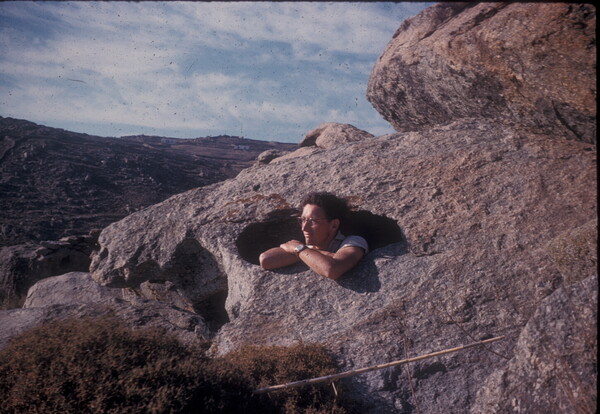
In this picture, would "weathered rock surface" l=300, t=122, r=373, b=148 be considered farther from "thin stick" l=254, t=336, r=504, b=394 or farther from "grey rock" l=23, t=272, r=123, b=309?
"thin stick" l=254, t=336, r=504, b=394

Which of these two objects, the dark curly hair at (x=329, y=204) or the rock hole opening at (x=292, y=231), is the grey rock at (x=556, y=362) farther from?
the dark curly hair at (x=329, y=204)

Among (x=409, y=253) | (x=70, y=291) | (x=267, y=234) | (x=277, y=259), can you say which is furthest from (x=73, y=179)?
(x=409, y=253)

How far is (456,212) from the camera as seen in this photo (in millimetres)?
3646

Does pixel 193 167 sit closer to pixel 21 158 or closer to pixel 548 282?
pixel 21 158

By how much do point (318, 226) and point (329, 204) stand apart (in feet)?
0.86

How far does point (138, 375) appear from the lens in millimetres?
2268

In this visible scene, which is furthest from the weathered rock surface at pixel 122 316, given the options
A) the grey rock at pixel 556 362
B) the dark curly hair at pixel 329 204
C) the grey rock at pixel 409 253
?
the grey rock at pixel 556 362

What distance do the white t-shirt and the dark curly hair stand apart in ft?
0.68

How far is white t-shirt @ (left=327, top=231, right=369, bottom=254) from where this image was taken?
3746 mm

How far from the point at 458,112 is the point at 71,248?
299 inches

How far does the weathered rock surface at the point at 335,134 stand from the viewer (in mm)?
7649

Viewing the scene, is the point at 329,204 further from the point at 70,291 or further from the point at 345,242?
the point at 70,291

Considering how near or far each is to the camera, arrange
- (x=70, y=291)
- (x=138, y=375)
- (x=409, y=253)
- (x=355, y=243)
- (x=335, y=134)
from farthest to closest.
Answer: (x=335, y=134) → (x=70, y=291) → (x=355, y=243) → (x=409, y=253) → (x=138, y=375)

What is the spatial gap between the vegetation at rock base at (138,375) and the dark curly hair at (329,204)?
146 cm
